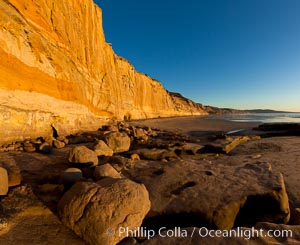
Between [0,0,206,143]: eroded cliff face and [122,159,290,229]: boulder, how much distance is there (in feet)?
19.4

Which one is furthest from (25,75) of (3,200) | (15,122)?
(3,200)

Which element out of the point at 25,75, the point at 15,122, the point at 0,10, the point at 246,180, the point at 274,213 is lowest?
the point at 274,213

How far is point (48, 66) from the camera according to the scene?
30.3 ft

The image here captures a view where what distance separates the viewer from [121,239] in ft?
6.81

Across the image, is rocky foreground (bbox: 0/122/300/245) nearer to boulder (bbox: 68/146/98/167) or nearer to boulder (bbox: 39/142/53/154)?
boulder (bbox: 68/146/98/167)

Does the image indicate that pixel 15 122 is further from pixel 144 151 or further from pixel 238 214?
pixel 238 214

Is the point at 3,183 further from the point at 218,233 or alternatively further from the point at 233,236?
the point at 233,236

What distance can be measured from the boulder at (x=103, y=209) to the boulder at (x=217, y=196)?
52 cm

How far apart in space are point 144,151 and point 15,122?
4.80 meters

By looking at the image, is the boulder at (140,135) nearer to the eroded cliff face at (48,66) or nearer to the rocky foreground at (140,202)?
the eroded cliff face at (48,66)

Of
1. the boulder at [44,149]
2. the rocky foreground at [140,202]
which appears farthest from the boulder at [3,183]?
the boulder at [44,149]

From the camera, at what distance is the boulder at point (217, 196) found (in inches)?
104

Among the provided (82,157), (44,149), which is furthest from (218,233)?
(44,149)

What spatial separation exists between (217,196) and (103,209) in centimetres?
182
